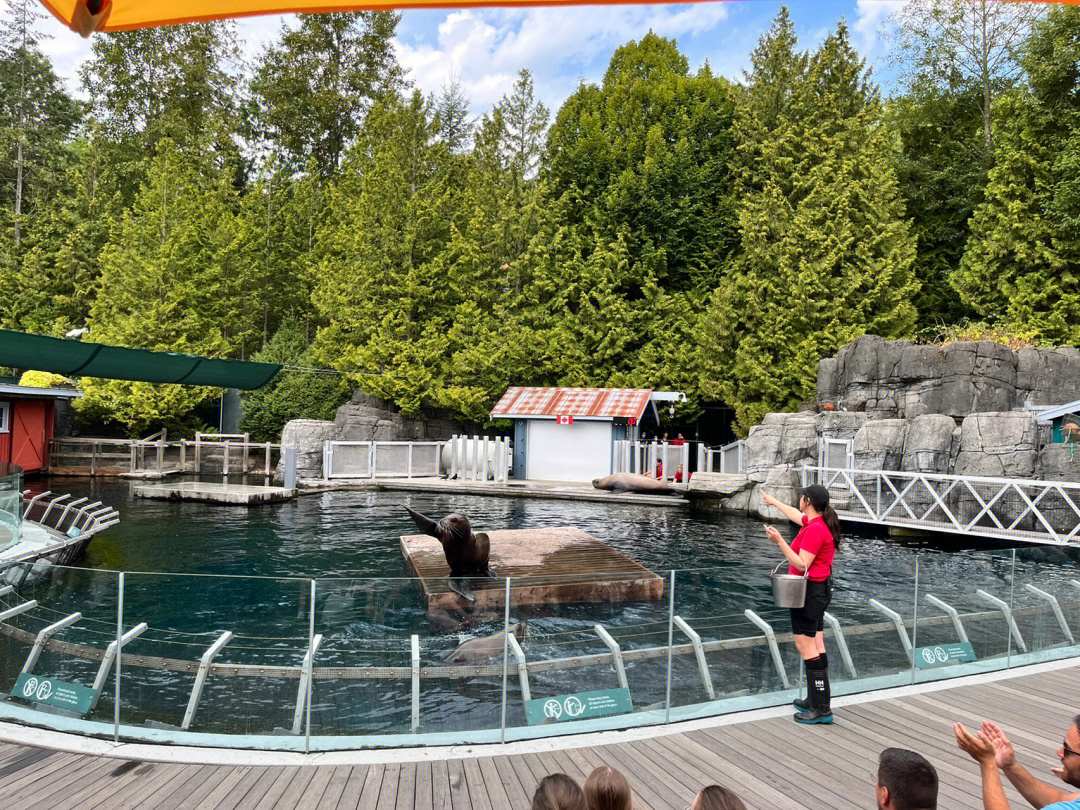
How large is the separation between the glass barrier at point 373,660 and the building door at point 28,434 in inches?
941

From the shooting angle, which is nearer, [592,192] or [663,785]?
[663,785]

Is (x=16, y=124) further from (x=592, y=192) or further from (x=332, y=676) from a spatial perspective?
(x=332, y=676)

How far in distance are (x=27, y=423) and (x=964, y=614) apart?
29.1m

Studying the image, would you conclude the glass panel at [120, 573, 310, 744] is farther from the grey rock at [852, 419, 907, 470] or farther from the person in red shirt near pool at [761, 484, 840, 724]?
the grey rock at [852, 419, 907, 470]

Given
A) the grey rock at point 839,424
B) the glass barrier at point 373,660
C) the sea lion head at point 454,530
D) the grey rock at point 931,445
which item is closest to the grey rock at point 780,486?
the grey rock at point 839,424


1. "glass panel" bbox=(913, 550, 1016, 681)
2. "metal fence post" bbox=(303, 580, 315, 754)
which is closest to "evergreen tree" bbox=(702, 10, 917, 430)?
"glass panel" bbox=(913, 550, 1016, 681)

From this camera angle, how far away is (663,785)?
4.17m

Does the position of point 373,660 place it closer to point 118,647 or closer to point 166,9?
point 118,647

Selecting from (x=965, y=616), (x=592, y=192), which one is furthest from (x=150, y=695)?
(x=592, y=192)

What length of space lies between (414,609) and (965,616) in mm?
4757

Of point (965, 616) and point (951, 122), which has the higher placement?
point (951, 122)

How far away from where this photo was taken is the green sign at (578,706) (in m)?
5.09

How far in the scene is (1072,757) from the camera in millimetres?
2816

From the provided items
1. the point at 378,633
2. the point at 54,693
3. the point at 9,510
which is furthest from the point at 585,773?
the point at 9,510
